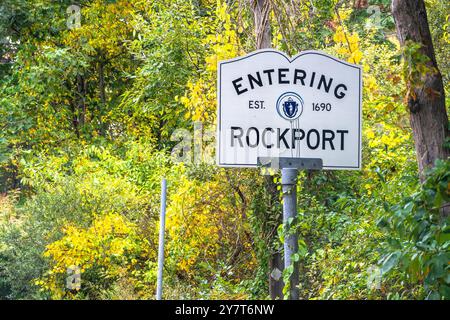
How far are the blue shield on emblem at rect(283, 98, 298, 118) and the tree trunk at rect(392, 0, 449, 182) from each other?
810 mm

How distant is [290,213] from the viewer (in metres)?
6.57

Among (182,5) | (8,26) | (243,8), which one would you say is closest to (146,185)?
(182,5)

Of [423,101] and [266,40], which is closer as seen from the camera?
[423,101]

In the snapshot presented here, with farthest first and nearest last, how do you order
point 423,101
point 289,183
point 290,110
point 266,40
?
point 266,40 < point 423,101 < point 290,110 < point 289,183

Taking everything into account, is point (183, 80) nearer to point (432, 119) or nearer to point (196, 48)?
point (196, 48)

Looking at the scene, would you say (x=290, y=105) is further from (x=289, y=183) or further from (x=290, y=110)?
(x=289, y=183)

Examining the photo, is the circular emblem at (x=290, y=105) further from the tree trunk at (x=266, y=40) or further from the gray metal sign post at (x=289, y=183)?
the tree trunk at (x=266, y=40)

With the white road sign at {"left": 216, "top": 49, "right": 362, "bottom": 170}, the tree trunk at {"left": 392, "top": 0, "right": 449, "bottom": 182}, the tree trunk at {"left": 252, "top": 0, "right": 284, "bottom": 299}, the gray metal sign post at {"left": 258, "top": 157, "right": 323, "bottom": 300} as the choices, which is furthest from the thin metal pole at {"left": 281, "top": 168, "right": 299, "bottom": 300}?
the tree trunk at {"left": 252, "top": 0, "right": 284, "bottom": 299}

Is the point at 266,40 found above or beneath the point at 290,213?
above

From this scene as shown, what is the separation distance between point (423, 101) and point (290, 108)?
100 centimetres

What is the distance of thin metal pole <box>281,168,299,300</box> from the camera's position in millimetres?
6289

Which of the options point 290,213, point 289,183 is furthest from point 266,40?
point 289,183

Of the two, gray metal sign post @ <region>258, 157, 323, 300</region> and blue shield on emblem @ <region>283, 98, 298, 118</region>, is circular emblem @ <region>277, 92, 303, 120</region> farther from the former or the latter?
gray metal sign post @ <region>258, 157, 323, 300</region>

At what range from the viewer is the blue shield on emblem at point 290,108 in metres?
6.46
